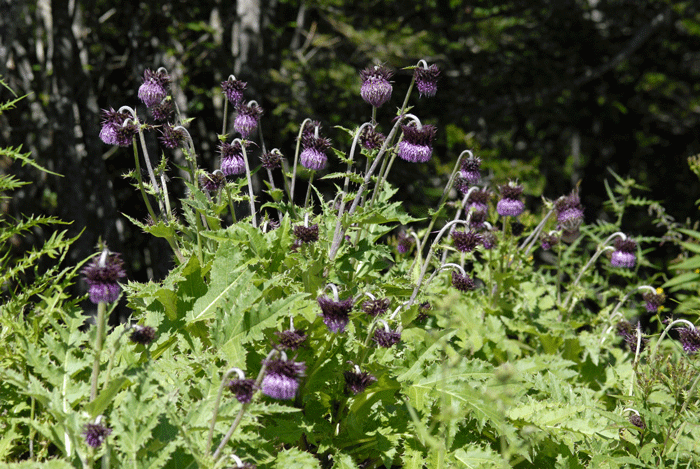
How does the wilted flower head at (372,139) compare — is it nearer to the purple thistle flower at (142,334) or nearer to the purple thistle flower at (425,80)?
the purple thistle flower at (425,80)

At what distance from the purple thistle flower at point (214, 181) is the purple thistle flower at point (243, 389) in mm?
1206

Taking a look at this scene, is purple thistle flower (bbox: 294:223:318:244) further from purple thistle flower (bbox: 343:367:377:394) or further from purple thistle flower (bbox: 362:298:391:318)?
purple thistle flower (bbox: 343:367:377:394)

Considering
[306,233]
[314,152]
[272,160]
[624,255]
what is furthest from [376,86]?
[624,255]

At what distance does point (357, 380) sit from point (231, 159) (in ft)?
3.83

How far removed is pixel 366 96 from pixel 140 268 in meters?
Result: 6.33

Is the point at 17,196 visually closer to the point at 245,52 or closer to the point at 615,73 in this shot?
the point at 245,52

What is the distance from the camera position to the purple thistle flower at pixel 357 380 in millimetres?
2102

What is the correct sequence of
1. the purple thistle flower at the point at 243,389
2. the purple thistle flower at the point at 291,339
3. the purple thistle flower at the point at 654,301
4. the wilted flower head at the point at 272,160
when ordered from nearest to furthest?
1. the purple thistle flower at the point at 243,389
2. the purple thistle flower at the point at 291,339
3. the wilted flower head at the point at 272,160
4. the purple thistle flower at the point at 654,301

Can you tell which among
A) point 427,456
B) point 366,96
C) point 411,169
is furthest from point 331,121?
point 427,456

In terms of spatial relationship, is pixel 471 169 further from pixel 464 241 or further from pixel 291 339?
pixel 291 339

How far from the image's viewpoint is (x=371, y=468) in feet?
7.70

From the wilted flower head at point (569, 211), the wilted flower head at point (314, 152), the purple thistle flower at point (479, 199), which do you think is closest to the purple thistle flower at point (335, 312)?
the wilted flower head at point (314, 152)

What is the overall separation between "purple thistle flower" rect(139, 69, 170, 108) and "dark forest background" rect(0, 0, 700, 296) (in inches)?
84.2

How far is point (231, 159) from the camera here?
2.75 m
